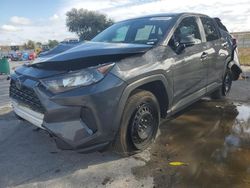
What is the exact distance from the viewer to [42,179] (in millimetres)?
3453

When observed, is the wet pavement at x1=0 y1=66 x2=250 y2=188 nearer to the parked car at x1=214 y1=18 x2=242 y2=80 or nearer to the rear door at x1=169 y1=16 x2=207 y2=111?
the rear door at x1=169 y1=16 x2=207 y2=111

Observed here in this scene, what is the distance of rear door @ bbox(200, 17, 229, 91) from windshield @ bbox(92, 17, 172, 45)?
42.3 inches

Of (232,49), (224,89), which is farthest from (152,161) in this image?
(232,49)

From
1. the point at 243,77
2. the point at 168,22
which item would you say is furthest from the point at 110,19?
the point at 168,22

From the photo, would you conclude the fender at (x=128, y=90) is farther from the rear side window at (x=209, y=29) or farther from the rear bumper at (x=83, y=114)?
the rear side window at (x=209, y=29)

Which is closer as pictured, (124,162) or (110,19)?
(124,162)

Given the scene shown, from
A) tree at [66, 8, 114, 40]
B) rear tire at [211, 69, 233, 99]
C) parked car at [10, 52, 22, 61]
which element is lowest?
parked car at [10, 52, 22, 61]

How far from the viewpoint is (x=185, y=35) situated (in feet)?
14.9

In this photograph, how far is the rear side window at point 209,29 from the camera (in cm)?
550

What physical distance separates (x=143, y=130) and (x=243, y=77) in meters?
6.70

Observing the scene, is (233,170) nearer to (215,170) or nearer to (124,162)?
(215,170)

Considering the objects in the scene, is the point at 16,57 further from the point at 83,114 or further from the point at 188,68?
the point at 83,114

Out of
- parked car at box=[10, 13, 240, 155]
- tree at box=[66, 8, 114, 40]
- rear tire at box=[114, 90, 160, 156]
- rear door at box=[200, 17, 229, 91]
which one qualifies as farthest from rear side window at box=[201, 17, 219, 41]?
tree at box=[66, 8, 114, 40]

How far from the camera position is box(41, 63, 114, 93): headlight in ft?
10.8
